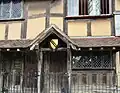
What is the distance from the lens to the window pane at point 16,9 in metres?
14.1

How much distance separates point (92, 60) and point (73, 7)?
119 inches

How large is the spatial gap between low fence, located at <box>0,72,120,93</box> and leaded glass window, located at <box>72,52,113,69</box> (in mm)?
417

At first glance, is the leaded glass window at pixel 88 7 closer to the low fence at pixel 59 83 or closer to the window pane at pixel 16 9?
the window pane at pixel 16 9

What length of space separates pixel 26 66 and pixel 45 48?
197cm

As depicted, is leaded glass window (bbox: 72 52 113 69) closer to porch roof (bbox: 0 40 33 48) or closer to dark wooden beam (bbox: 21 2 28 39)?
porch roof (bbox: 0 40 33 48)

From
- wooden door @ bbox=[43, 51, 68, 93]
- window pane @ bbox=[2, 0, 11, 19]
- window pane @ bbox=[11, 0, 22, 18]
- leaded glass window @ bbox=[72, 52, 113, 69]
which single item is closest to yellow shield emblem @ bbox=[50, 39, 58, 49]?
wooden door @ bbox=[43, 51, 68, 93]

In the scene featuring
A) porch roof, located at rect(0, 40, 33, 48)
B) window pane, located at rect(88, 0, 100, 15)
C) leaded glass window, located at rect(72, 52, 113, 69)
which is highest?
window pane, located at rect(88, 0, 100, 15)

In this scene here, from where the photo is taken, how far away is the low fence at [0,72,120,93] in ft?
40.3

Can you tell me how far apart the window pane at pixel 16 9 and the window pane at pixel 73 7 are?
8.97 ft

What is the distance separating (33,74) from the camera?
13.2 metres

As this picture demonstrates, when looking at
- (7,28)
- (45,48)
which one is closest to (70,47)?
(45,48)

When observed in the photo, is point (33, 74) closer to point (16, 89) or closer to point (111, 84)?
point (16, 89)

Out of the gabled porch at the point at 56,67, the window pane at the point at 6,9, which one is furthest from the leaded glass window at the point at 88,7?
the window pane at the point at 6,9

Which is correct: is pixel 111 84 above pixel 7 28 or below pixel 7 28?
below
